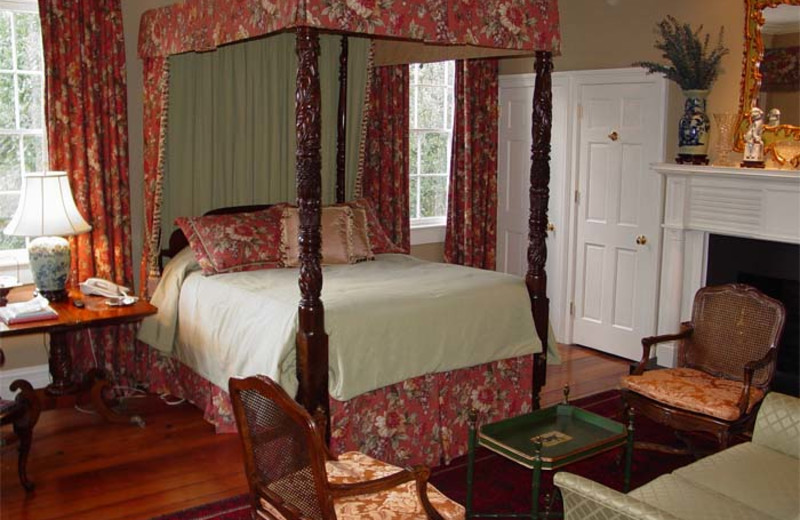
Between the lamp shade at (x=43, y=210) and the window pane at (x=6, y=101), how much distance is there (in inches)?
27.6

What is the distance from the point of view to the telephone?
14.8ft

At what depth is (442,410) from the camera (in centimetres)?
418

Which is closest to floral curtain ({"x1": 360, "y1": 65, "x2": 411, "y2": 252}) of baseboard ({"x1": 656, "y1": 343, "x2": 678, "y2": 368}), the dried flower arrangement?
the dried flower arrangement

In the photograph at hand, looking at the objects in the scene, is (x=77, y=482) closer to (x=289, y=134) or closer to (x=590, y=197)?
(x=289, y=134)

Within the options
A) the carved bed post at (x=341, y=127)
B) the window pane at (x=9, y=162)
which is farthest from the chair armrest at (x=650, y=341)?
the window pane at (x=9, y=162)

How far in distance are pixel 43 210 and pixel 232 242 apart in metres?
1.05

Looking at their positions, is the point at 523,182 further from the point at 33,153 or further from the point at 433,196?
the point at 33,153

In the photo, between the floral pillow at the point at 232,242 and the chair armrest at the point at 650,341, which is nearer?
the chair armrest at the point at 650,341

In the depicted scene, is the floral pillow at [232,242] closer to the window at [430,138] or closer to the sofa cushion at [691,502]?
the window at [430,138]

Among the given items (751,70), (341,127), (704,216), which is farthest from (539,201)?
(341,127)

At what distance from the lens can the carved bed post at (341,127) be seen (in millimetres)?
5719

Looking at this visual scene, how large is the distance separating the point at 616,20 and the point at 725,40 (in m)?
0.84

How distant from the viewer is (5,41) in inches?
186

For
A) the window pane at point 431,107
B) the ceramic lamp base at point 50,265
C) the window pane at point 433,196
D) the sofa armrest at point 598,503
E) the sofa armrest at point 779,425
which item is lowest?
the sofa armrest at point 779,425
